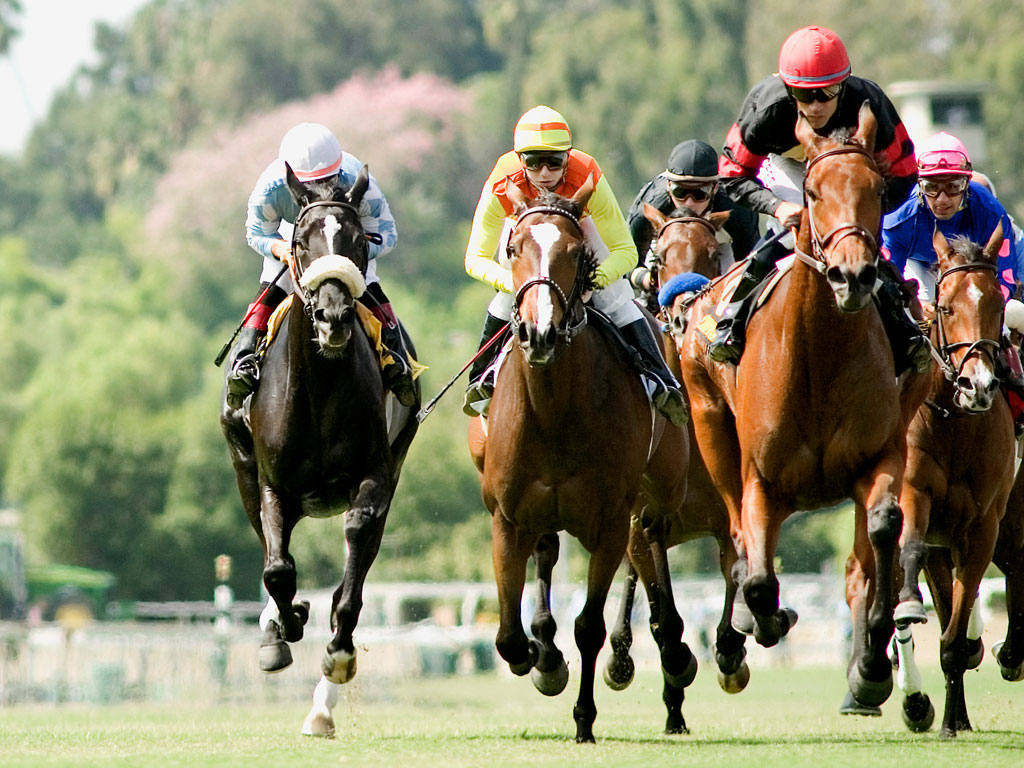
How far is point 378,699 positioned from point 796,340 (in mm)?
11318

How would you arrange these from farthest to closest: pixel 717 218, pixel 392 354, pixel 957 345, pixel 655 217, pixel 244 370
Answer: pixel 655 217 → pixel 717 218 → pixel 392 354 → pixel 244 370 → pixel 957 345

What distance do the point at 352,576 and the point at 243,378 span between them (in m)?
1.34

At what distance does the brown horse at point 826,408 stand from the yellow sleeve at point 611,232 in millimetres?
904

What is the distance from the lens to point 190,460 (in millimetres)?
48656

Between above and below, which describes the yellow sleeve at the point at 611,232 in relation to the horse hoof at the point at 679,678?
above

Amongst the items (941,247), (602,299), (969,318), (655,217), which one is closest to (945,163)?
(941,247)

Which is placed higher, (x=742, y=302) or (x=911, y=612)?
(x=742, y=302)

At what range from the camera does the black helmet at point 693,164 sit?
13.3m

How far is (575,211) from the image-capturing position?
994 cm

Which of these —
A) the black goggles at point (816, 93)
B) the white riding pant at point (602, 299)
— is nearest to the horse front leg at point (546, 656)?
the white riding pant at point (602, 299)

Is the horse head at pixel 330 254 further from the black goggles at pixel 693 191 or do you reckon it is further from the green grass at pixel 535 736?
the black goggles at pixel 693 191

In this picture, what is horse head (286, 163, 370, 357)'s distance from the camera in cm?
1007

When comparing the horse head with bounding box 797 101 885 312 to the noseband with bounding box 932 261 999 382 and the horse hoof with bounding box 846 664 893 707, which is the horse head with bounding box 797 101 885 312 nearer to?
the noseband with bounding box 932 261 999 382

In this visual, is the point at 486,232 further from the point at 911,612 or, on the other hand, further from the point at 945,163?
the point at 911,612
